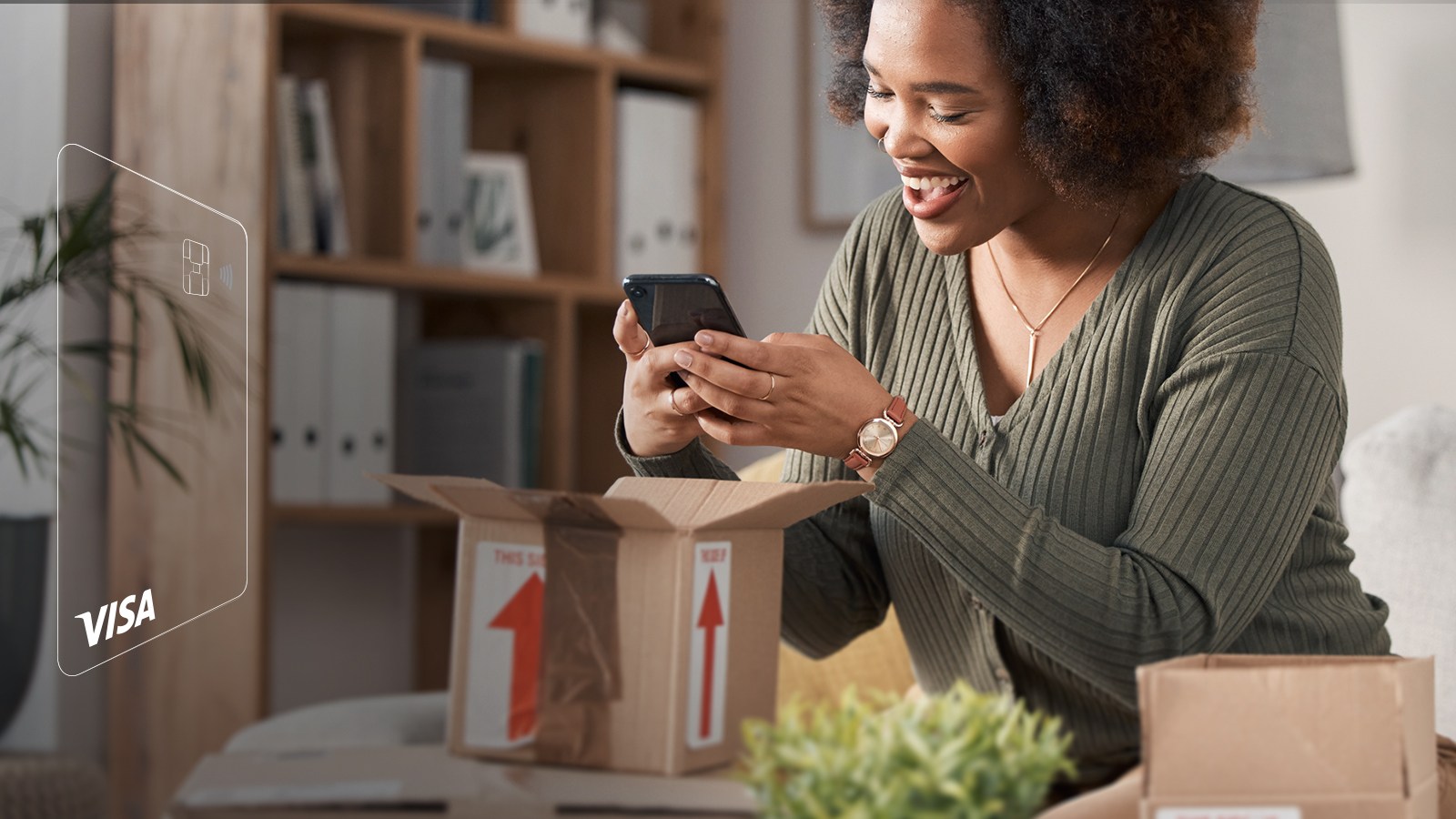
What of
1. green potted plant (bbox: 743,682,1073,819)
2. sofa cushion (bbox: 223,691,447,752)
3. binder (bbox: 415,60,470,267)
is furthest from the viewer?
binder (bbox: 415,60,470,267)

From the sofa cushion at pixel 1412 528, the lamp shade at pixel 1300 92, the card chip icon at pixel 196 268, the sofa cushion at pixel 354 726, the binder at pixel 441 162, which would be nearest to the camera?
the card chip icon at pixel 196 268

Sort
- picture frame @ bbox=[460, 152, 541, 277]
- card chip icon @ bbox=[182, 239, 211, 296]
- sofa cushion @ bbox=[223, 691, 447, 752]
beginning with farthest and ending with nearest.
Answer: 1. picture frame @ bbox=[460, 152, 541, 277]
2. sofa cushion @ bbox=[223, 691, 447, 752]
3. card chip icon @ bbox=[182, 239, 211, 296]

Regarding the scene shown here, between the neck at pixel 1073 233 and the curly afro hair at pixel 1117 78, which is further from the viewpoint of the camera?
the neck at pixel 1073 233

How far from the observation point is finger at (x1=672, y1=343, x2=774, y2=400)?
3.12ft

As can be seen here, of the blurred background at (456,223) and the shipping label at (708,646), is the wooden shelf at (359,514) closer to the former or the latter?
the blurred background at (456,223)

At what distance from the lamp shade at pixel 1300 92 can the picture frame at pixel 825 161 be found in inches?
38.7

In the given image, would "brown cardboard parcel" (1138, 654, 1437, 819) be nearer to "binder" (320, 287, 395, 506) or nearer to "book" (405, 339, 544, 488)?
"binder" (320, 287, 395, 506)

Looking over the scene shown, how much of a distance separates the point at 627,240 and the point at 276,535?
2.76 ft

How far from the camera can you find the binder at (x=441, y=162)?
2.49 m

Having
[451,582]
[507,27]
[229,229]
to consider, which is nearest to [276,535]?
[451,582]

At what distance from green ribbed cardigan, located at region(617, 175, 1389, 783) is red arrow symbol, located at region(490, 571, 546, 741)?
0.89 feet

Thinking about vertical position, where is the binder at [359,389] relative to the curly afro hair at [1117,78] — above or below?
below

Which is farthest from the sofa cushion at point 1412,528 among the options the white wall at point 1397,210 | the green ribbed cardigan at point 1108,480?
the white wall at point 1397,210

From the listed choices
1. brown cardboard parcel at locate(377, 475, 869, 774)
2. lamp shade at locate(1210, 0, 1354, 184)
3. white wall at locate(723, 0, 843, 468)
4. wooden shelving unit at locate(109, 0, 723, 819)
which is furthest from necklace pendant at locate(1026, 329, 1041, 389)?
white wall at locate(723, 0, 843, 468)
